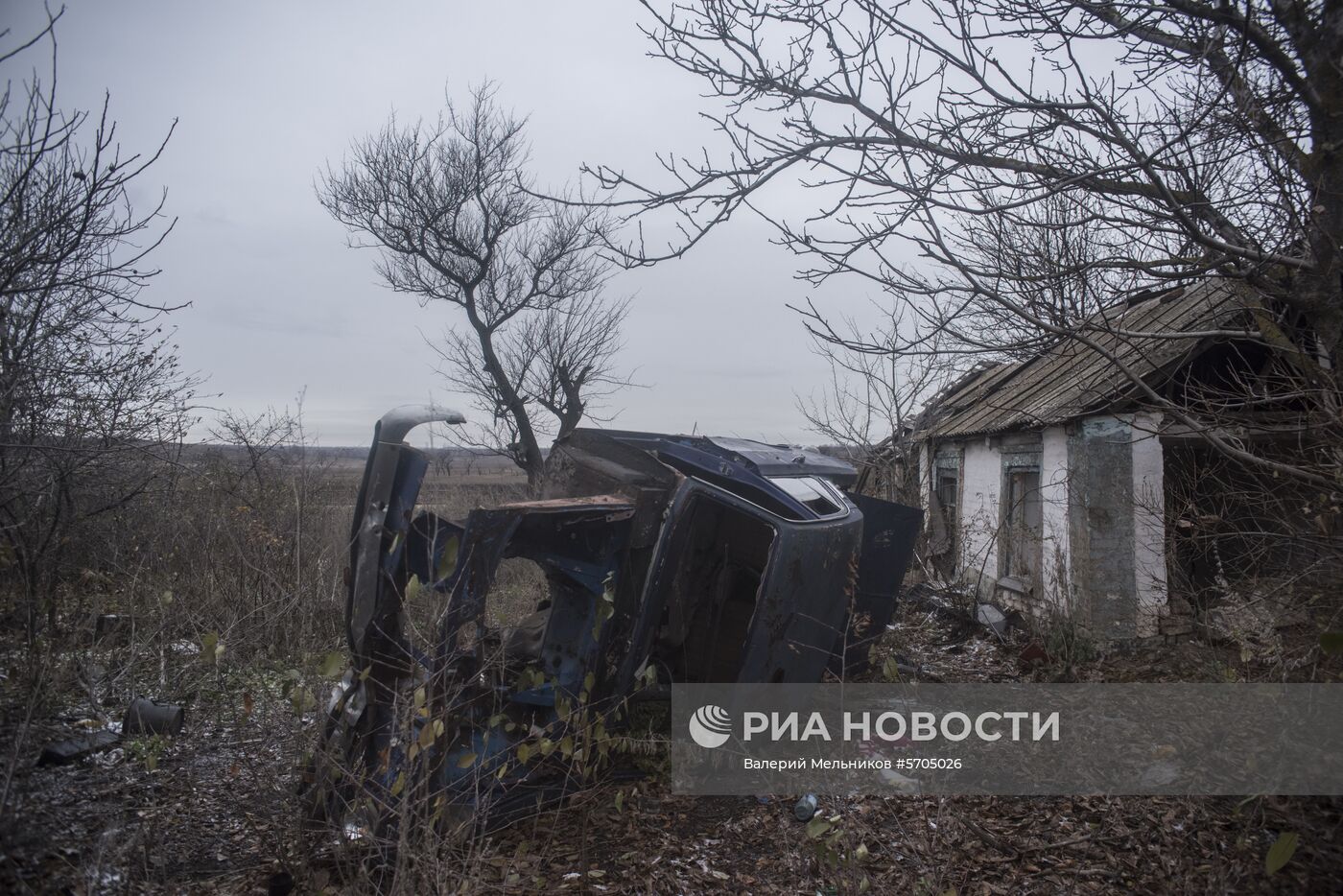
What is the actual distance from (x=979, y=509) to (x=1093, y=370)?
8.91ft

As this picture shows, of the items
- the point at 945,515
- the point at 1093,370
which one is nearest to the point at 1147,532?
the point at 1093,370

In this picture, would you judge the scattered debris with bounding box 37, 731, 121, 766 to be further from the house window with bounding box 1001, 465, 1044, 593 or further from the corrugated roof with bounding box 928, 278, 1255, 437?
the house window with bounding box 1001, 465, 1044, 593

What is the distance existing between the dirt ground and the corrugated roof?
237 centimetres

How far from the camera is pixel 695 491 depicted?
191 inches

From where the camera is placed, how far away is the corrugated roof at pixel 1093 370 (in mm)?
5775

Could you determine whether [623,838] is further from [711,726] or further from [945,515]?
[945,515]

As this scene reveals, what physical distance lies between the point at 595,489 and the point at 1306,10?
4.73 m

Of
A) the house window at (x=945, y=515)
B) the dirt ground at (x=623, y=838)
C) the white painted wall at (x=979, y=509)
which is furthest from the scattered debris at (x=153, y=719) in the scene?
the house window at (x=945, y=515)

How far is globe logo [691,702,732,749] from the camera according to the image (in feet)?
16.9

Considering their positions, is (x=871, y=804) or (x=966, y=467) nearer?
(x=871, y=804)

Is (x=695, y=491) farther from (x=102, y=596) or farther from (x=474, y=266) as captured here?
(x=474, y=266)

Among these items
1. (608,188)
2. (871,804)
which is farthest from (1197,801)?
(608,188)

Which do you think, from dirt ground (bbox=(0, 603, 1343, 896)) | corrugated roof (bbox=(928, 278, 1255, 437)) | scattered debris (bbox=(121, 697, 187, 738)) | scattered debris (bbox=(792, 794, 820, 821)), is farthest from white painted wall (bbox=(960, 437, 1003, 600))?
scattered debris (bbox=(121, 697, 187, 738))

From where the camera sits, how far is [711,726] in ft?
17.1
